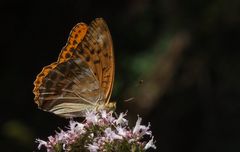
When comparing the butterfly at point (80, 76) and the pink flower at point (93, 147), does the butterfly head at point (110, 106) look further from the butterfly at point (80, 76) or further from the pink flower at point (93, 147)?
the pink flower at point (93, 147)

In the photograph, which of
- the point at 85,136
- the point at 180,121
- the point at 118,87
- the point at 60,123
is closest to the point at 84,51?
the point at 85,136

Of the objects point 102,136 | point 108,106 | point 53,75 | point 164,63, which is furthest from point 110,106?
point 164,63

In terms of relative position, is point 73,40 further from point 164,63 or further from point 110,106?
point 164,63

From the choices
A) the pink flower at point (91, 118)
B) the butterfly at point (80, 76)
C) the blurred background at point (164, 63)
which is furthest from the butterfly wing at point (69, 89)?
the blurred background at point (164, 63)

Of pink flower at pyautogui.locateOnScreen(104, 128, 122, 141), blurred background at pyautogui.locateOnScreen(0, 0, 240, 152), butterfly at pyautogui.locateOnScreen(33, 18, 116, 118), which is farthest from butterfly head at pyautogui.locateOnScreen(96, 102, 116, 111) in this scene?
blurred background at pyautogui.locateOnScreen(0, 0, 240, 152)

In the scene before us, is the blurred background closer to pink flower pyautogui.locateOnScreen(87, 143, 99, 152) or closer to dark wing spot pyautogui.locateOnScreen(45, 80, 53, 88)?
dark wing spot pyautogui.locateOnScreen(45, 80, 53, 88)
